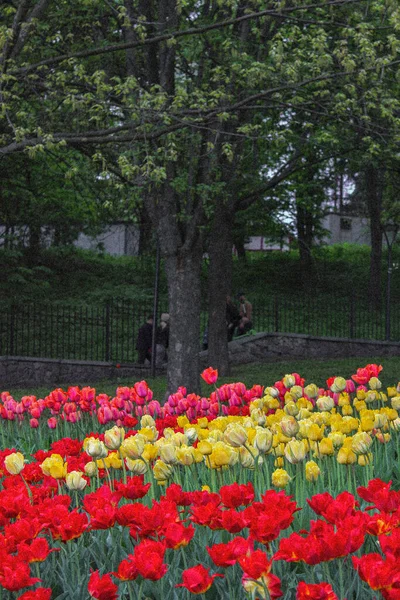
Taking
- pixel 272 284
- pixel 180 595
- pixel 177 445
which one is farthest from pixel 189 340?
pixel 272 284

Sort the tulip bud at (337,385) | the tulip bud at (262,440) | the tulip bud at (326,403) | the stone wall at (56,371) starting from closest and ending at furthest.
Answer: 1. the tulip bud at (262,440)
2. the tulip bud at (326,403)
3. the tulip bud at (337,385)
4. the stone wall at (56,371)

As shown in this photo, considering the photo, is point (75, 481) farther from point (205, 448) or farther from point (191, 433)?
point (191, 433)

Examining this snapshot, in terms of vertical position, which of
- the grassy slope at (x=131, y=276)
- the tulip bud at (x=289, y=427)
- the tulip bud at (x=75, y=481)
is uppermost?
the grassy slope at (x=131, y=276)

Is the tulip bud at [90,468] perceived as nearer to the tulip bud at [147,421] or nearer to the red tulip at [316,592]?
the tulip bud at [147,421]

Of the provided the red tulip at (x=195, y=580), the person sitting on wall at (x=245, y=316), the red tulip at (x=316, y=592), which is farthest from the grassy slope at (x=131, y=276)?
the red tulip at (x=316, y=592)

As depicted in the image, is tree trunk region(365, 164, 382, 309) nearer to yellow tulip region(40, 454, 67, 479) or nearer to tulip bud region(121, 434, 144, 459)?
tulip bud region(121, 434, 144, 459)

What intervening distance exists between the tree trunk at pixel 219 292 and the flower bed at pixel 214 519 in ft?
38.3

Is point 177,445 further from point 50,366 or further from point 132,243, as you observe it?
point 132,243

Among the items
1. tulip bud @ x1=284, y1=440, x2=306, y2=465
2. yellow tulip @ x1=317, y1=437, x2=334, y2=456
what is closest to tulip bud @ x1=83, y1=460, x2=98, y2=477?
tulip bud @ x1=284, y1=440, x2=306, y2=465

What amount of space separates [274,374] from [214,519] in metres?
14.8

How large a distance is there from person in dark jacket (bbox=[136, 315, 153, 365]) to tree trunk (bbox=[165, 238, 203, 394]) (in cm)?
631

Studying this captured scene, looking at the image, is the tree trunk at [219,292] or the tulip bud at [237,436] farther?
the tree trunk at [219,292]

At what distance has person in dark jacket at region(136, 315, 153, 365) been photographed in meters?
20.0

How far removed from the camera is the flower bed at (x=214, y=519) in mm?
2734
